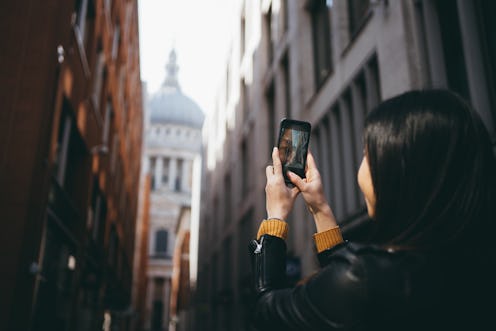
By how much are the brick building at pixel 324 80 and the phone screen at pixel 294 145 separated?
568 centimetres

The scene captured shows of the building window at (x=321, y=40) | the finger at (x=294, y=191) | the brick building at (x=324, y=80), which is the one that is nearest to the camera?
the finger at (x=294, y=191)

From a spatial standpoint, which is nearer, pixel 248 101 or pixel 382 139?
pixel 382 139

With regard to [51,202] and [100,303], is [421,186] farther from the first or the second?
[100,303]

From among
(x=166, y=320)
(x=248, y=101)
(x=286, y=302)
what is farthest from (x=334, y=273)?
(x=166, y=320)

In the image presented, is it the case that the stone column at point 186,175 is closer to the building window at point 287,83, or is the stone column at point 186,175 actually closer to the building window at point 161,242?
the building window at point 161,242

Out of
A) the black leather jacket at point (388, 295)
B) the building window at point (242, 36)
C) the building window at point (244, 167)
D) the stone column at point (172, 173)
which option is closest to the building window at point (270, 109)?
the building window at point (244, 167)

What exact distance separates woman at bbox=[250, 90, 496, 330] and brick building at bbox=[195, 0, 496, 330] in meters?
6.32

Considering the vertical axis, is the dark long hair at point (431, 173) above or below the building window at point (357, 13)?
below

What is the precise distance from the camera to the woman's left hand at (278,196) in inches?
86.9

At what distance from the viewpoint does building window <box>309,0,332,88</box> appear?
15688mm

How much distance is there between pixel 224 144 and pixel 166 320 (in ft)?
214

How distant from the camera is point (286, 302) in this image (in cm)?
173

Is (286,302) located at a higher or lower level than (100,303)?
lower

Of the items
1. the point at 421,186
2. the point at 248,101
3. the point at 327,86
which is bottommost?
the point at 421,186
